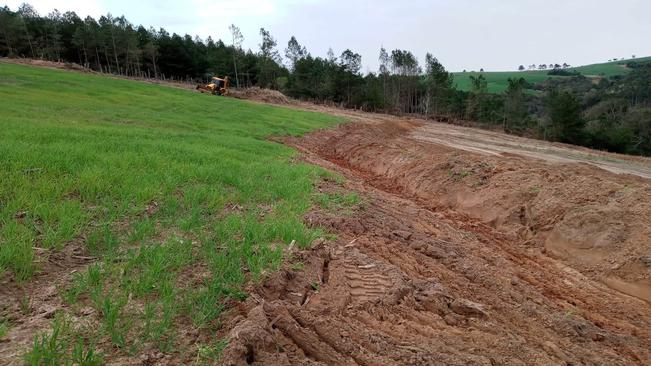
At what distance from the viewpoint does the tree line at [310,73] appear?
60.4 metres

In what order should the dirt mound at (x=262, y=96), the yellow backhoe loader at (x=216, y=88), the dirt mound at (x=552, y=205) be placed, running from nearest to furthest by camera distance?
the dirt mound at (x=552, y=205) < the yellow backhoe loader at (x=216, y=88) < the dirt mound at (x=262, y=96)

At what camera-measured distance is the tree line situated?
6041 cm

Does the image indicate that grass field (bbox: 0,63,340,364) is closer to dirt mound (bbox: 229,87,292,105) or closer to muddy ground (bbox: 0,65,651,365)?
muddy ground (bbox: 0,65,651,365)

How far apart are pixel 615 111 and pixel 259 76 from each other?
183 feet

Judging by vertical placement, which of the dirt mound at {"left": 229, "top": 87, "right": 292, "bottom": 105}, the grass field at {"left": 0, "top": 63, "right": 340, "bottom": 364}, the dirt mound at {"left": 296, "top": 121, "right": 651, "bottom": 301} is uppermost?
the dirt mound at {"left": 229, "top": 87, "right": 292, "bottom": 105}

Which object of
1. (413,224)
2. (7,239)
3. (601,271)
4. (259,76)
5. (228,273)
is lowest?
(601,271)

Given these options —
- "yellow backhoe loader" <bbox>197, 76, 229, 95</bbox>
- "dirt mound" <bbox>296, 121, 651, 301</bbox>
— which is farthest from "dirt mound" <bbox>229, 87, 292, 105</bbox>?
"dirt mound" <bbox>296, 121, 651, 301</bbox>

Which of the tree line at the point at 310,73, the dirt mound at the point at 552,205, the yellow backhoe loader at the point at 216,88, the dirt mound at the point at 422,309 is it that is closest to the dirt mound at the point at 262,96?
the yellow backhoe loader at the point at 216,88

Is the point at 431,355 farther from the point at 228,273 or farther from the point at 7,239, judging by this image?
the point at 7,239

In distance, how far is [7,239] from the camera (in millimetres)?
4094

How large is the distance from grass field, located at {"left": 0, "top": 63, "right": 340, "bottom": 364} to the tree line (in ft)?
162

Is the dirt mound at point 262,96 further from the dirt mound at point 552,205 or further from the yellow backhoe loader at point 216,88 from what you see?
the dirt mound at point 552,205

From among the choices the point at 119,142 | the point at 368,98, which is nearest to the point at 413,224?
the point at 119,142

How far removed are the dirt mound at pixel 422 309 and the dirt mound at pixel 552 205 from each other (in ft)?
1.79
